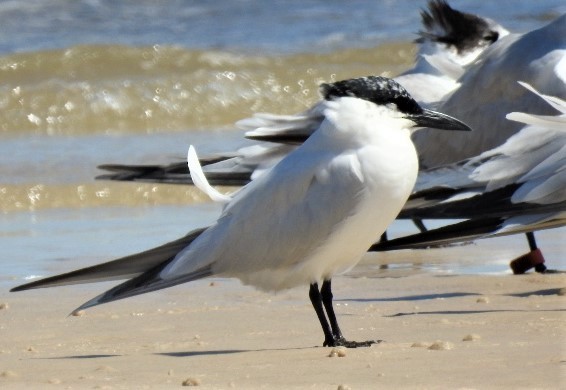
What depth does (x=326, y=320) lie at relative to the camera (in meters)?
4.70

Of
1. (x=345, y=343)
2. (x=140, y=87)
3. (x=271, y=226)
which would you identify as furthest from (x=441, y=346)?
(x=140, y=87)

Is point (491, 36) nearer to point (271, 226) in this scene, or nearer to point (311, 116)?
point (311, 116)

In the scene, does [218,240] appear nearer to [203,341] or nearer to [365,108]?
[203,341]

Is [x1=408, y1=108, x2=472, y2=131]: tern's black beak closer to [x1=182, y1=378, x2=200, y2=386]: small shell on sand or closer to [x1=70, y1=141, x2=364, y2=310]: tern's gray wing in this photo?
[x1=70, y1=141, x2=364, y2=310]: tern's gray wing

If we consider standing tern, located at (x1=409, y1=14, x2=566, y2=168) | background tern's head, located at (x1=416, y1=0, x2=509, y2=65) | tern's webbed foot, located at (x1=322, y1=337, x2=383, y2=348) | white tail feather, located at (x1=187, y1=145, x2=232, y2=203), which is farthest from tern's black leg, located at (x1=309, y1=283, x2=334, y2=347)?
background tern's head, located at (x1=416, y1=0, x2=509, y2=65)

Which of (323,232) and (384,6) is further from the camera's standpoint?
(384,6)

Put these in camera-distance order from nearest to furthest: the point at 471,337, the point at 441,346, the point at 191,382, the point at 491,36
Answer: the point at 191,382, the point at 441,346, the point at 471,337, the point at 491,36

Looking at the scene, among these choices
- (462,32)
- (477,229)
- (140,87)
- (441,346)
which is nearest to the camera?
(441,346)

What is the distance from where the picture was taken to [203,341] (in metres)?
4.79

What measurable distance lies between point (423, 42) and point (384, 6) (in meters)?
8.11

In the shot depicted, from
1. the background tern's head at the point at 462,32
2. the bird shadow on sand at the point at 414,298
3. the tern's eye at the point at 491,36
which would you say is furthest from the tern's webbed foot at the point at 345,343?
the tern's eye at the point at 491,36

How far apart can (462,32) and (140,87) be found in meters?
5.18

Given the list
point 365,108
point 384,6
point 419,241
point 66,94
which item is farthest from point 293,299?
point 384,6

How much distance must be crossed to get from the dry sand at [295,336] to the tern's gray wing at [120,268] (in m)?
0.21
